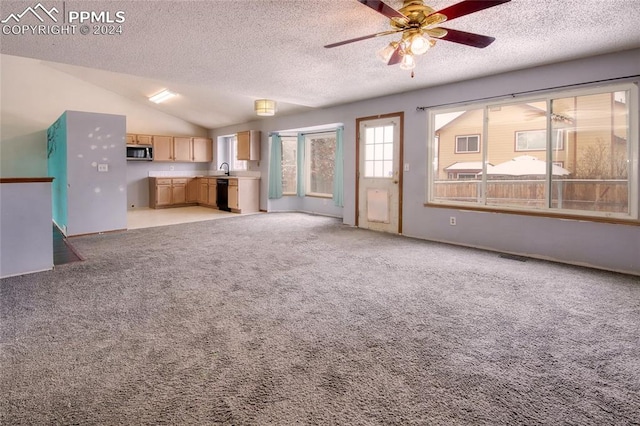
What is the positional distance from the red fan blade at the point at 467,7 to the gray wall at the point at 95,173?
17.7 ft

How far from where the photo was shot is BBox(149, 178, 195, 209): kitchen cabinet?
9398 mm

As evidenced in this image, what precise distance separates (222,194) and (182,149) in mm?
1925

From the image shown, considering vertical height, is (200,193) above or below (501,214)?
above

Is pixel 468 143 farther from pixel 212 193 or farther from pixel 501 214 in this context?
pixel 212 193

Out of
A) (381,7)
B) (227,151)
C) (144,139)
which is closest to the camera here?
(381,7)

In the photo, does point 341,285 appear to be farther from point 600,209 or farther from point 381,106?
point 381,106

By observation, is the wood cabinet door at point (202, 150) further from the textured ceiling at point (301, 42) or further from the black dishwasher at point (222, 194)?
the textured ceiling at point (301, 42)

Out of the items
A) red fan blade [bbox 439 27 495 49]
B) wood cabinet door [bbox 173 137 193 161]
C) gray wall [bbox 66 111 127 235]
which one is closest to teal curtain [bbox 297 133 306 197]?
wood cabinet door [bbox 173 137 193 161]

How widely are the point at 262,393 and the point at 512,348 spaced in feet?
4.95

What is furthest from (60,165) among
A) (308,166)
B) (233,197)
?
(308,166)

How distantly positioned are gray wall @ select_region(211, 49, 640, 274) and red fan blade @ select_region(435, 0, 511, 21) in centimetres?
253

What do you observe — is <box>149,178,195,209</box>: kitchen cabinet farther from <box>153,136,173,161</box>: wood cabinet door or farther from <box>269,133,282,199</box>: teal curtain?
<box>269,133,282,199</box>: teal curtain

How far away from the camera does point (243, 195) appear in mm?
8750

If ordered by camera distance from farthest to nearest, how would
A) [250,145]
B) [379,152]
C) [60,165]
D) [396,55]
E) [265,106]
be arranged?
[250,145]
[265,106]
[379,152]
[60,165]
[396,55]
